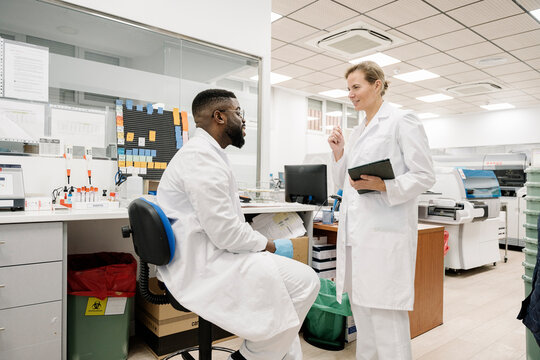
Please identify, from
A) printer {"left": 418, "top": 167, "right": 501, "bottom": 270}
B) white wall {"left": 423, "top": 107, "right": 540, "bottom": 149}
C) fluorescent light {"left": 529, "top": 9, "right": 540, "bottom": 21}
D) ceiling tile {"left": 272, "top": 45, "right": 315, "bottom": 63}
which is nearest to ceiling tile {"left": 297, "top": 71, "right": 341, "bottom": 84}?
ceiling tile {"left": 272, "top": 45, "right": 315, "bottom": 63}

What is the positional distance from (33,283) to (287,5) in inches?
137

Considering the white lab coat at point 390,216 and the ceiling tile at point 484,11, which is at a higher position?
the ceiling tile at point 484,11

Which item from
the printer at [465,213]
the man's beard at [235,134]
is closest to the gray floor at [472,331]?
the printer at [465,213]

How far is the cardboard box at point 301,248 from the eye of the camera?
2.30 m

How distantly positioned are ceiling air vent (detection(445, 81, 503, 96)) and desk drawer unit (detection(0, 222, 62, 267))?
724 centimetres

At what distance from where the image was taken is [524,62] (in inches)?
A: 213

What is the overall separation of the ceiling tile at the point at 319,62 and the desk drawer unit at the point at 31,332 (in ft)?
15.9

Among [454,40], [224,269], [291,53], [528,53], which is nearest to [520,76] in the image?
[528,53]

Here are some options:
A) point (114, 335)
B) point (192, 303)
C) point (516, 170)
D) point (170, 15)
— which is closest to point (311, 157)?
→ point (170, 15)

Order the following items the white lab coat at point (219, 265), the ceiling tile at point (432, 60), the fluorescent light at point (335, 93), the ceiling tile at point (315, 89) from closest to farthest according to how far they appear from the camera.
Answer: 1. the white lab coat at point (219, 265)
2. the ceiling tile at point (432, 60)
3. the ceiling tile at point (315, 89)
4. the fluorescent light at point (335, 93)

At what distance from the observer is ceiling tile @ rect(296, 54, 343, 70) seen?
17.9ft

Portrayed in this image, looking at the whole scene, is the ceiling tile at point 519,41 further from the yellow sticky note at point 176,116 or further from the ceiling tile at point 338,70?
the yellow sticky note at point 176,116

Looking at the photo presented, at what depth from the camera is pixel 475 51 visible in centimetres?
499

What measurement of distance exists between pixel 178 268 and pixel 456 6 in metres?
4.02
